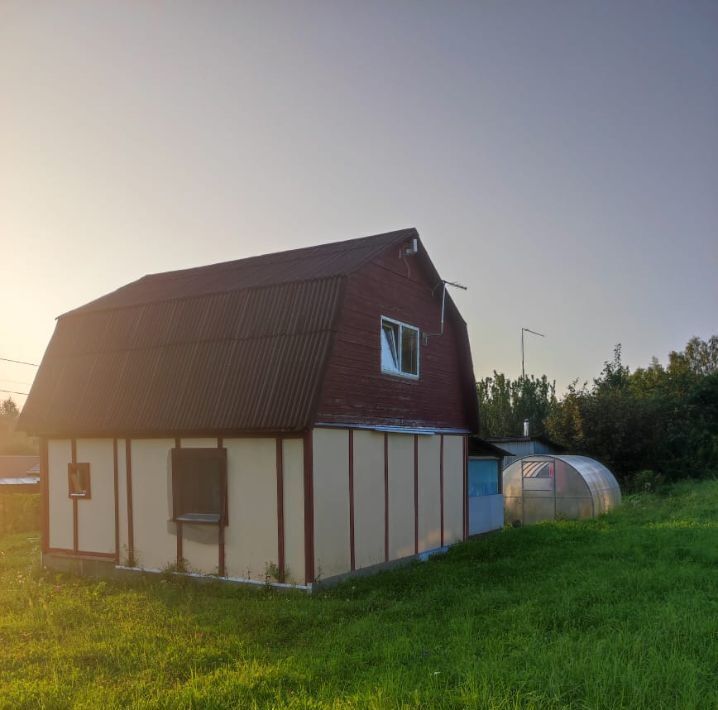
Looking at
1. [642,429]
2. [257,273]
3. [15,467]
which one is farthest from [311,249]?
[15,467]

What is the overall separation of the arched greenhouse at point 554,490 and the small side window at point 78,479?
1381 centimetres

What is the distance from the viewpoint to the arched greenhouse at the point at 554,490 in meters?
21.8

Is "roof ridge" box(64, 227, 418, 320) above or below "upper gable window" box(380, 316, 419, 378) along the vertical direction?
above

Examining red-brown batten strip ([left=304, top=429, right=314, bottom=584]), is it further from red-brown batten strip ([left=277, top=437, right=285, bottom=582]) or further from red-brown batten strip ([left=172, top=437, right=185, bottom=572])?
red-brown batten strip ([left=172, top=437, right=185, bottom=572])

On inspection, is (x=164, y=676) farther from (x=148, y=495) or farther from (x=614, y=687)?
(x=148, y=495)

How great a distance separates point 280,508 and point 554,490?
12.9 m

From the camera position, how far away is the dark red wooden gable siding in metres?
13.0

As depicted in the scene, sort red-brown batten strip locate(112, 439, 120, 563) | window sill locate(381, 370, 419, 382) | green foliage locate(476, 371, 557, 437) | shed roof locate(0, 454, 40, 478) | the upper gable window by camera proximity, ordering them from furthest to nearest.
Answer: shed roof locate(0, 454, 40, 478) < green foliage locate(476, 371, 557, 437) < the upper gable window < window sill locate(381, 370, 419, 382) < red-brown batten strip locate(112, 439, 120, 563)

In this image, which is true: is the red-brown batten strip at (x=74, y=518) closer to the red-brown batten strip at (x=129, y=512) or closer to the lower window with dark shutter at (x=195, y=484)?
the red-brown batten strip at (x=129, y=512)

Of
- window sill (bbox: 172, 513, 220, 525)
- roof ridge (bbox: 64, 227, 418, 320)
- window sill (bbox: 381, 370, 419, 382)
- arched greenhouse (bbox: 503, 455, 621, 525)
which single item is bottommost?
arched greenhouse (bbox: 503, 455, 621, 525)

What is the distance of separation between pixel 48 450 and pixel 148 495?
3.24m

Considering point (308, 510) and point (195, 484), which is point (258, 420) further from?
point (195, 484)

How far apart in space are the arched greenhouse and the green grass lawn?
25.4 ft

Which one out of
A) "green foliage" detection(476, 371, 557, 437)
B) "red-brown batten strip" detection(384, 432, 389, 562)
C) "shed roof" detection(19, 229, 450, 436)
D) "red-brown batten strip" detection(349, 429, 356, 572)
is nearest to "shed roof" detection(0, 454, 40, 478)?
"green foliage" detection(476, 371, 557, 437)
